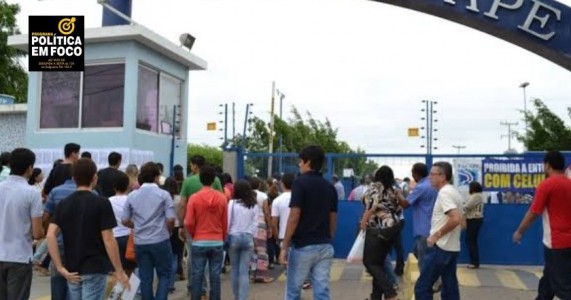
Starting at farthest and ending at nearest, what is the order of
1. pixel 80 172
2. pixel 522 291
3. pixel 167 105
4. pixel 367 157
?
pixel 167 105, pixel 367 157, pixel 522 291, pixel 80 172

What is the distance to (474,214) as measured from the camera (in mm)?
12039

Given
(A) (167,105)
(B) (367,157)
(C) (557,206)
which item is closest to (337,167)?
(B) (367,157)

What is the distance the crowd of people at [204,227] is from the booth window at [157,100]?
15.6 feet

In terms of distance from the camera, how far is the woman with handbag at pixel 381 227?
805 centimetres

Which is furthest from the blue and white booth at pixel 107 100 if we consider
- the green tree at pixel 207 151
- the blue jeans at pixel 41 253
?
the green tree at pixel 207 151

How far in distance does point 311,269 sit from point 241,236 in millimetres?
2005

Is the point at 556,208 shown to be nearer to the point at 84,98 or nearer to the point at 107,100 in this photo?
the point at 107,100

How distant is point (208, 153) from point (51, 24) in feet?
149

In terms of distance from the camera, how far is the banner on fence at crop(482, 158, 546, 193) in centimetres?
1223

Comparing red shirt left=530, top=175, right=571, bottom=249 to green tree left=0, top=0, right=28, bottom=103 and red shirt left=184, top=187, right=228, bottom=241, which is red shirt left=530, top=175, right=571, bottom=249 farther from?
green tree left=0, top=0, right=28, bottom=103

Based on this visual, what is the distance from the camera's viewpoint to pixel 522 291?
9.73 metres

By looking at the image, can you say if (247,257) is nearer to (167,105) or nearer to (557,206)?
(557,206)

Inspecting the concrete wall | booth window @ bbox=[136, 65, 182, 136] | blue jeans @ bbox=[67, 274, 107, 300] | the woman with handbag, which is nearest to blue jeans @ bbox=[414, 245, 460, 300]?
the woman with handbag
